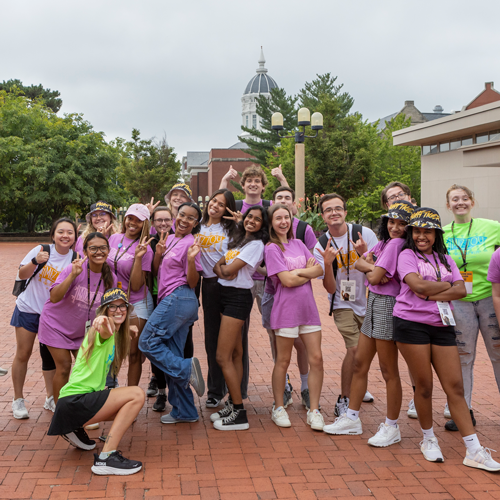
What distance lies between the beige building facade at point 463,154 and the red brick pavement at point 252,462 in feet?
66.3

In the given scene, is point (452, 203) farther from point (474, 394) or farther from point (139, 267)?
point (139, 267)

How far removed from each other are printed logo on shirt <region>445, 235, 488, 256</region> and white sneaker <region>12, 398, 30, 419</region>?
3851mm

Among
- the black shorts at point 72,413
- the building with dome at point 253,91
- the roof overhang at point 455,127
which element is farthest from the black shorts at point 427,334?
the building with dome at point 253,91

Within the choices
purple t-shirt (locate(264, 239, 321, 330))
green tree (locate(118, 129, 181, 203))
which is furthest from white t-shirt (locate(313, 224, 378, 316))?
green tree (locate(118, 129, 181, 203))

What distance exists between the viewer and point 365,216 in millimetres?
31469

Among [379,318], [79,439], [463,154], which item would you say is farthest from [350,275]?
[463,154]

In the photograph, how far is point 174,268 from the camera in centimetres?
446

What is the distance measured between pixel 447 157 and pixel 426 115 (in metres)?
43.2

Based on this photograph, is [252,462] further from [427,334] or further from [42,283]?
[42,283]

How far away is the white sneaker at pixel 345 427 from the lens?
4238 millimetres

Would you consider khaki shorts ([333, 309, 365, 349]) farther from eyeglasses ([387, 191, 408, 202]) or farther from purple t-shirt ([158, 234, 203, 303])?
purple t-shirt ([158, 234, 203, 303])

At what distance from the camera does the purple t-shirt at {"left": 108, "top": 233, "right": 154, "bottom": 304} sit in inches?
177

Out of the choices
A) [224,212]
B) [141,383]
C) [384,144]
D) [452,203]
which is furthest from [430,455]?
[384,144]

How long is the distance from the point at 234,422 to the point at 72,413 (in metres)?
1.37
